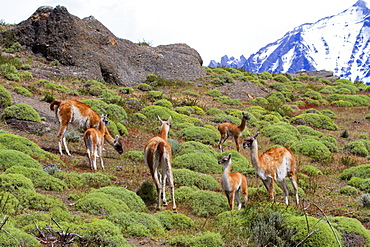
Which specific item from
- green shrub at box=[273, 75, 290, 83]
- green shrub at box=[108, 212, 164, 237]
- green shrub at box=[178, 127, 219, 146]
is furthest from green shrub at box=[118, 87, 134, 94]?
green shrub at box=[273, 75, 290, 83]

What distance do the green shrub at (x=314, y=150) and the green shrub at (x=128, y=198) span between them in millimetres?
11194

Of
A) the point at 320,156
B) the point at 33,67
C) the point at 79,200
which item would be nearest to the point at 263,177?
the point at 79,200

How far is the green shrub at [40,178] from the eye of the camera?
909 cm

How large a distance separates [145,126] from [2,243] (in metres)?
15.1

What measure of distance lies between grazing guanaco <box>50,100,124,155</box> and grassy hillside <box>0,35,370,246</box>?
2.21 ft

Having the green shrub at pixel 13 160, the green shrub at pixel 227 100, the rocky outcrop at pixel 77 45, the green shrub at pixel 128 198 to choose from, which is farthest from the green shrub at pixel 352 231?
the green shrub at pixel 227 100

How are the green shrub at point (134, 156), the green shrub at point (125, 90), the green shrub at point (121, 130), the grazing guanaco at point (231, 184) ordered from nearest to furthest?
the grazing guanaco at point (231, 184) → the green shrub at point (134, 156) → the green shrub at point (121, 130) → the green shrub at point (125, 90)

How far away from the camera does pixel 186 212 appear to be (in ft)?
30.6

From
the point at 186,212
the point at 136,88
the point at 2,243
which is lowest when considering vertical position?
the point at 186,212

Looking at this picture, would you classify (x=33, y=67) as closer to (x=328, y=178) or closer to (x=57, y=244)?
(x=328, y=178)

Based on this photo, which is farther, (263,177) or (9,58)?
(9,58)

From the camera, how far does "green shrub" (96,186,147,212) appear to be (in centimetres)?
894

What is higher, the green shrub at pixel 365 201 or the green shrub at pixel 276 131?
the green shrub at pixel 276 131

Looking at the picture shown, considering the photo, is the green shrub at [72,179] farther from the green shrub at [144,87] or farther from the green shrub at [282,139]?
the green shrub at [144,87]
